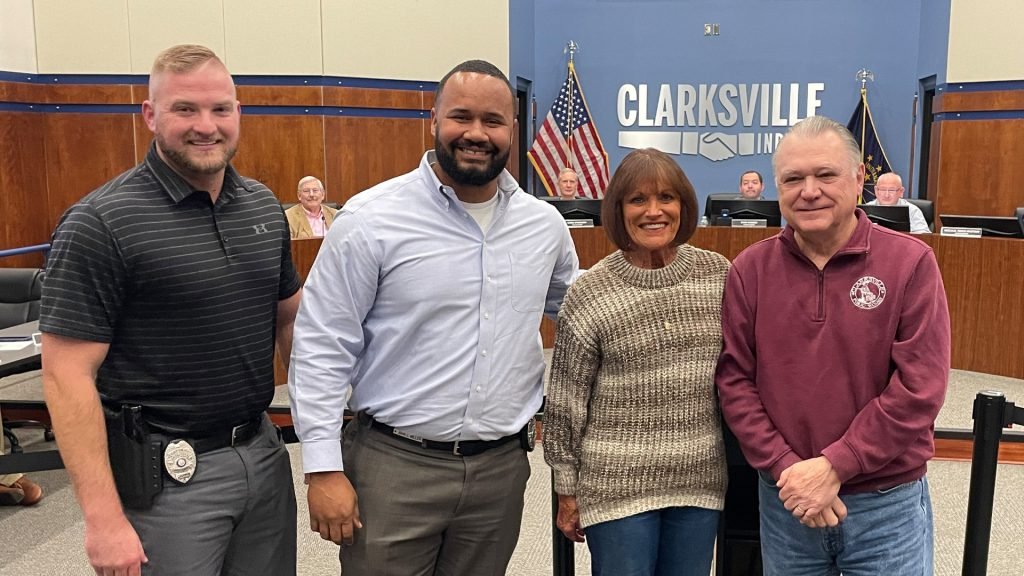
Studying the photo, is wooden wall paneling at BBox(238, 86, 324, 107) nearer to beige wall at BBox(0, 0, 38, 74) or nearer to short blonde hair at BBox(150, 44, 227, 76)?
beige wall at BBox(0, 0, 38, 74)

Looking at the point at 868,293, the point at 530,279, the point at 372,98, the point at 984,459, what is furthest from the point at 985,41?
the point at 530,279

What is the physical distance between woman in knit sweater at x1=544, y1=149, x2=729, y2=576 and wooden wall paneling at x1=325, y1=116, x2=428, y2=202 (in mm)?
7652

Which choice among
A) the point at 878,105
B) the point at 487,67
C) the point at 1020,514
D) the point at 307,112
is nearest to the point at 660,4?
the point at 878,105

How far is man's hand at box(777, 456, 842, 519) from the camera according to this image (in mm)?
1663

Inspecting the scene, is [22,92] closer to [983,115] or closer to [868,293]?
[868,293]

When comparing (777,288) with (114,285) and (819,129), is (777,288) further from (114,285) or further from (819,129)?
(114,285)

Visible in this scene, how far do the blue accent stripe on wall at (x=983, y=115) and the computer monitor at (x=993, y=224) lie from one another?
11.1 ft

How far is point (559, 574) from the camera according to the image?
233 centimetres

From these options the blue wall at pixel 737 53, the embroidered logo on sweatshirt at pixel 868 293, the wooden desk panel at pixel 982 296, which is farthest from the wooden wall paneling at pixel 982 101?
the embroidered logo on sweatshirt at pixel 868 293

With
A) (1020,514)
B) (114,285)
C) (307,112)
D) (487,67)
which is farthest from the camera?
(307,112)

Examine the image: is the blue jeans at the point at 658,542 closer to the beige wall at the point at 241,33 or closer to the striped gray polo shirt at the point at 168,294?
the striped gray polo shirt at the point at 168,294

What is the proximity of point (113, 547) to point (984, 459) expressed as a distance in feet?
6.96

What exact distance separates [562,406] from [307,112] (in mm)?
7832

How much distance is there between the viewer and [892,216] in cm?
611
